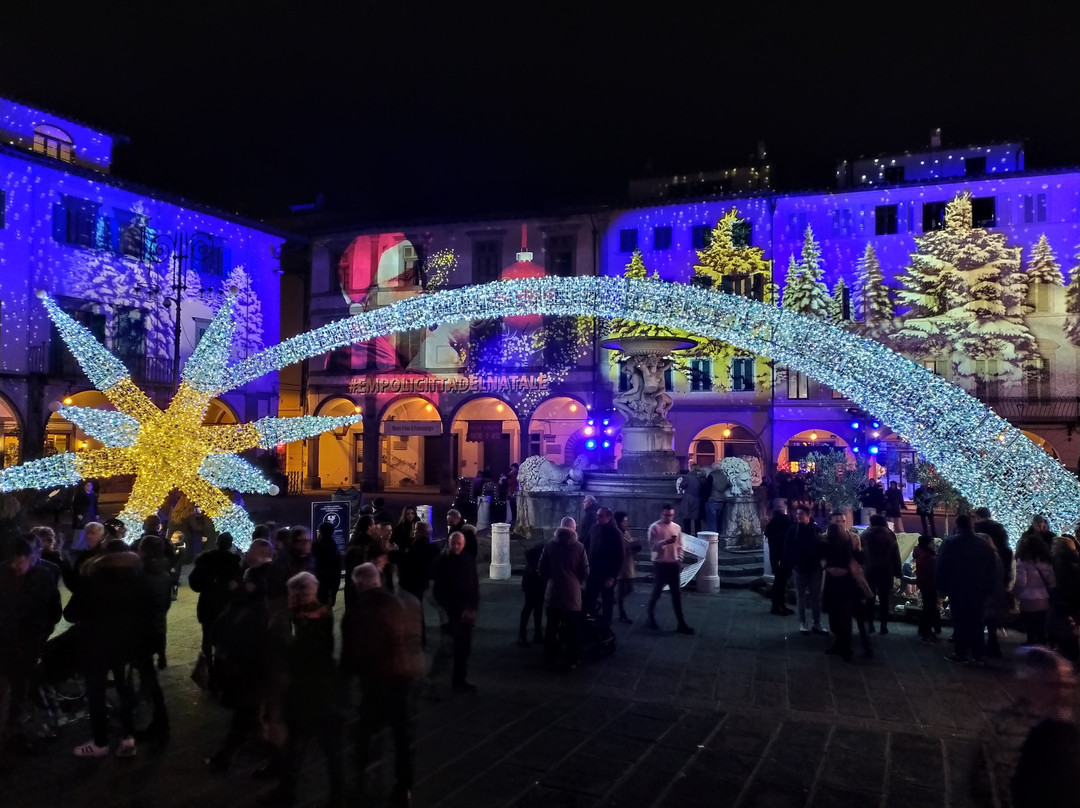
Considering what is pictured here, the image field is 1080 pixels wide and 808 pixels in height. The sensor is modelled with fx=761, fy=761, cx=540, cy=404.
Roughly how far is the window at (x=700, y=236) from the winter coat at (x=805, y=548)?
24510 mm

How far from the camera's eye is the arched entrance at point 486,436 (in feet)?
119

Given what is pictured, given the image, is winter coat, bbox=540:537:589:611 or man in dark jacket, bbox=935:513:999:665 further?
man in dark jacket, bbox=935:513:999:665

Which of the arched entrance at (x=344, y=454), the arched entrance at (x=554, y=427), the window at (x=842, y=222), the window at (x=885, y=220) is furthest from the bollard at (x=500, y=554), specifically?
the window at (x=885, y=220)

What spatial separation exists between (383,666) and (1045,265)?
106 ft

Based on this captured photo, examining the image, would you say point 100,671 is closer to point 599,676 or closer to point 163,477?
point 599,676

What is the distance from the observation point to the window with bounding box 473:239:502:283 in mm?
35469

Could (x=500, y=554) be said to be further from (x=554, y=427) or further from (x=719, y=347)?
(x=554, y=427)

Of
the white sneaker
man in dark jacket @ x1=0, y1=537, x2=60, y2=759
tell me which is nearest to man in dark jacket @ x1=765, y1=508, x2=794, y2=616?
the white sneaker

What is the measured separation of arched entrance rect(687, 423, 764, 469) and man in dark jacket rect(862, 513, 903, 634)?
2281cm

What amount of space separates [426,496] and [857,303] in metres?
19.5

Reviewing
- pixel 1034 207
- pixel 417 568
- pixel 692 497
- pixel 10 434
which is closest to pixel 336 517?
pixel 417 568

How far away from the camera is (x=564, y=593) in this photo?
26.2 feet

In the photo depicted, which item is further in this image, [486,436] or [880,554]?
[486,436]

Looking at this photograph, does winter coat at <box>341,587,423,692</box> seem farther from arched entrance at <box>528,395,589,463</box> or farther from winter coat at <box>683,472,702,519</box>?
arched entrance at <box>528,395,589,463</box>
